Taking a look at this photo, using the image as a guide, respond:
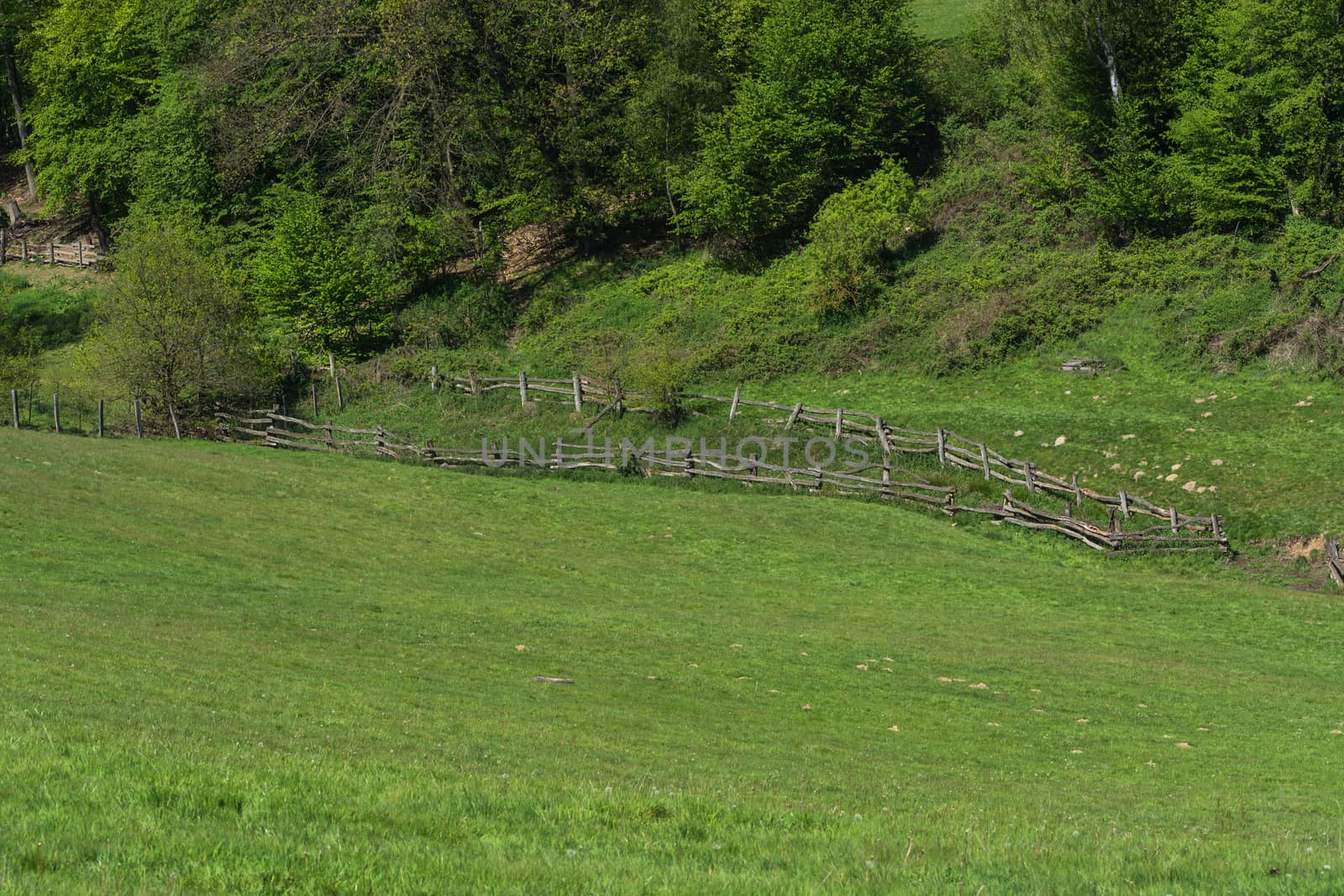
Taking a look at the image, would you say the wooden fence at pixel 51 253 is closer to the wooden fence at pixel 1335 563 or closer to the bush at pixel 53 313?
the bush at pixel 53 313

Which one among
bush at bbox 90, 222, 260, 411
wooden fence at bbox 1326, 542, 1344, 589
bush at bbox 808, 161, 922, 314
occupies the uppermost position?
bush at bbox 808, 161, 922, 314

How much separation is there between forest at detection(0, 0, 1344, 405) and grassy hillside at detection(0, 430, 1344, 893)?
1559 centimetres

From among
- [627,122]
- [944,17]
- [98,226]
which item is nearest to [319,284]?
[627,122]

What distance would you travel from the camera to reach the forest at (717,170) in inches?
1948

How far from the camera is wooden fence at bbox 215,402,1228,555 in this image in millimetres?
36250

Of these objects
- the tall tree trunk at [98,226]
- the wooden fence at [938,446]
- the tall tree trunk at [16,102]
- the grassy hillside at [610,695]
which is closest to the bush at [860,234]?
the wooden fence at [938,446]

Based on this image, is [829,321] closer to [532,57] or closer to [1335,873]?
[532,57]

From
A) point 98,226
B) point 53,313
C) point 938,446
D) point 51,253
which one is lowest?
point 938,446

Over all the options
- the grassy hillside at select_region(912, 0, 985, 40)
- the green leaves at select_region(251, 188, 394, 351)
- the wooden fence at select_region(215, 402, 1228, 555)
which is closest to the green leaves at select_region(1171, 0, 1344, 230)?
the wooden fence at select_region(215, 402, 1228, 555)

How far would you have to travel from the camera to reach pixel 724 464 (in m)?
45.2

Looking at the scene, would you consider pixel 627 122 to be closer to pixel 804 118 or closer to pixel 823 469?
pixel 804 118

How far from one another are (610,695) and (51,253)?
77.2m

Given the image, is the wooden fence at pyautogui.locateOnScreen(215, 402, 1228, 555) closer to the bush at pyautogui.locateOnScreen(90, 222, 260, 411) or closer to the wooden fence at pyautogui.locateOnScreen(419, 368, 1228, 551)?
the wooden fence at pyautogui.locateOnScreen(419, 368, 1228, 551)

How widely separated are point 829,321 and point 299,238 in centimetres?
2843
